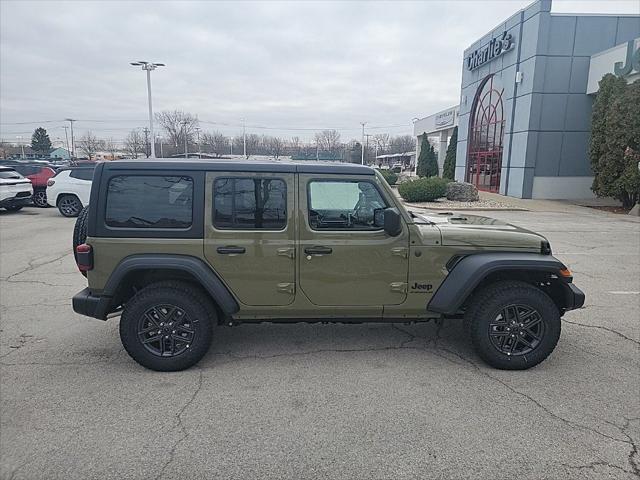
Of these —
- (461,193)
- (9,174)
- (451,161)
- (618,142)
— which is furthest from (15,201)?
(451,161)

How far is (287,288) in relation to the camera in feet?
11.5

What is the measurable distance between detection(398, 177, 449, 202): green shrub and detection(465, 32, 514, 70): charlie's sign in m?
8.97

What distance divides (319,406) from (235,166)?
200cm

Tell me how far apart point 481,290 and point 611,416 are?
4.05 feet

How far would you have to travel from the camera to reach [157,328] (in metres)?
3.48

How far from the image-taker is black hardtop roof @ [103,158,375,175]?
11.2 feet

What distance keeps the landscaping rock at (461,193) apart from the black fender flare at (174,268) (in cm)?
1784

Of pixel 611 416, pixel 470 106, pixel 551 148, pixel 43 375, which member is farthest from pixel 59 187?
pixel 470 106

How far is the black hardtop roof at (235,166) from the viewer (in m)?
3.43

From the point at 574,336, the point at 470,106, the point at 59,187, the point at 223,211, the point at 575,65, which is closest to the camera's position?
the point at 223,211

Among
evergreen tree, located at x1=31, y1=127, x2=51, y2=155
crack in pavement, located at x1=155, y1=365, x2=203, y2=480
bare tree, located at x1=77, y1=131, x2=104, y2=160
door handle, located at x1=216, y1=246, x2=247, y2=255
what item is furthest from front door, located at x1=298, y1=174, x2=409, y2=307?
evergreen tree, located at x1=31, y1=127, x2=51, y2=155

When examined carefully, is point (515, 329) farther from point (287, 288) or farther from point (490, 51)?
point (490, 51)

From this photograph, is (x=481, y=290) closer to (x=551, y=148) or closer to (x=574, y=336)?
(x=574, y=336)

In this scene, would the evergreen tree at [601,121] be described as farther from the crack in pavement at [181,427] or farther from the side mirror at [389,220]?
the crack in pavement at [181,427]
